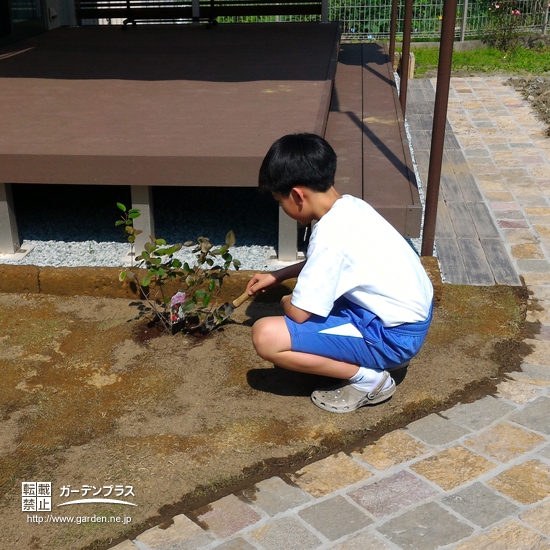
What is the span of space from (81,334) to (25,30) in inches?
269

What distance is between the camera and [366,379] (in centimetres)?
314

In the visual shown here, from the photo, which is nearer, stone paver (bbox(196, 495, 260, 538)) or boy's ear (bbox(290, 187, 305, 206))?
stone paver (bbox(196, 495, 260, 538))

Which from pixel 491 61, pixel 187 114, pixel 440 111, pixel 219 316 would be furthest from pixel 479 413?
pixel 491 61

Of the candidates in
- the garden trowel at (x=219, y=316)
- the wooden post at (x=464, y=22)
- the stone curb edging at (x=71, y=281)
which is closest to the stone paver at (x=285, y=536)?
the garden trowel at (x=219, y=316)

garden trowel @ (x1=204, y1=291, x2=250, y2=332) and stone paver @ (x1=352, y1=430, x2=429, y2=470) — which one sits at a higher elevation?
garden trowel @ (x1=204, y1=291, x2=250, y2=332)

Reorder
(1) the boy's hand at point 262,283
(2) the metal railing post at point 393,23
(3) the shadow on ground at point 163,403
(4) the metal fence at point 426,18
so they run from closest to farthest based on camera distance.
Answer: (3) the shadow on ground at point 163,403, (1) the boy's hand at point 262,283, (2) the metal railing post at point 393,23, (4) the metal fence at point 426,18

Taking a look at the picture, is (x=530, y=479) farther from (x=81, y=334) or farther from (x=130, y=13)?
(x=130, y=13)

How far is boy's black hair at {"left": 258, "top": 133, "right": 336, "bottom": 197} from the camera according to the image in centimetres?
Answer: 290

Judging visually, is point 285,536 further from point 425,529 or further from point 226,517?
point 425,529

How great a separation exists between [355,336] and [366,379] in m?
0.21

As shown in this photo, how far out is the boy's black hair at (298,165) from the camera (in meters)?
2.90
